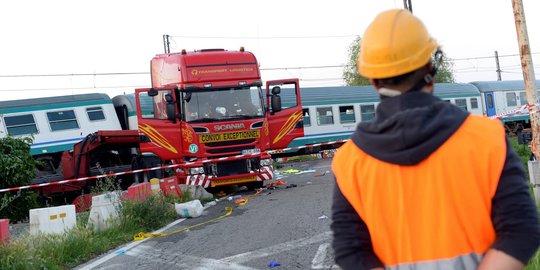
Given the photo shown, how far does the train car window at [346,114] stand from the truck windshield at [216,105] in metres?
15.6

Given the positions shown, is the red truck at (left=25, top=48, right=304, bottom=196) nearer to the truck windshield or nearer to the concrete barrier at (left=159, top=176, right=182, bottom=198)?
the truck windshield

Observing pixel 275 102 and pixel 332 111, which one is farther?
pixel 332 111

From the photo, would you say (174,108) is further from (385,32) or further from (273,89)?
(385,32)

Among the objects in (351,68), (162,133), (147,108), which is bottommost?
(162,133)

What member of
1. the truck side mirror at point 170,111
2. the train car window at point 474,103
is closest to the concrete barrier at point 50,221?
the truck side mirror at point 170,111

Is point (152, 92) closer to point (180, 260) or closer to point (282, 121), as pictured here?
point (282, 121)

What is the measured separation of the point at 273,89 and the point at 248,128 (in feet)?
3.85

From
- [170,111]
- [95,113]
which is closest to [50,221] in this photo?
[170,111]

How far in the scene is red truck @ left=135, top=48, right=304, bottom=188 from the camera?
1517 cm

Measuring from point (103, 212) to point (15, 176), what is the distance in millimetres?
6442

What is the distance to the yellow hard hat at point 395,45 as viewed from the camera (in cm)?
184

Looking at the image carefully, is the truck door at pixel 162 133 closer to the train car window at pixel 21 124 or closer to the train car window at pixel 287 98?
the train car window at pixel 21 124

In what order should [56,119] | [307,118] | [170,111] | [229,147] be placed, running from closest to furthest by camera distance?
[170,111]
[229,147]
[56,119]
[307,118]

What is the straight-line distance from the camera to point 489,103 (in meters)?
36.8
